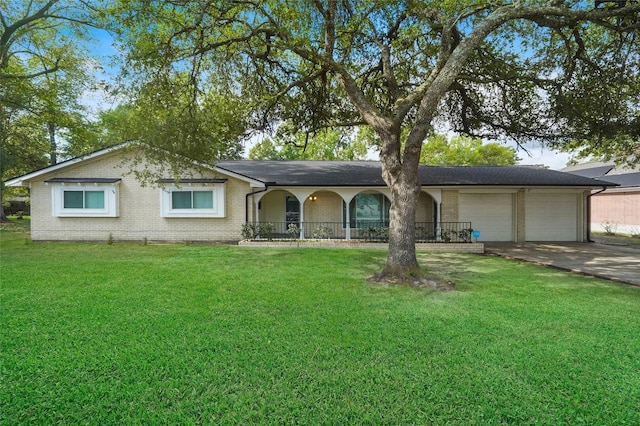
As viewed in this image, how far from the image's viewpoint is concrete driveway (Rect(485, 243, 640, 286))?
830cm

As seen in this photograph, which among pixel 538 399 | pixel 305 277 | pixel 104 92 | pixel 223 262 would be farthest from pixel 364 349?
pixel 104 92

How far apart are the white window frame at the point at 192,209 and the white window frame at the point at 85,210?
197 centimetres

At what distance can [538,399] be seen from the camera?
2855 mm

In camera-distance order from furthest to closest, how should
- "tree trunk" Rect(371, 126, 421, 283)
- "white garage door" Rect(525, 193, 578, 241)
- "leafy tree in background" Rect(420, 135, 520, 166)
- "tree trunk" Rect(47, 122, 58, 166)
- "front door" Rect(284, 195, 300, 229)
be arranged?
"leafy tree in background" Rect(420, 135, 520, 166)
"tree trunk" Rect(47, 122, 58, 166)
"front door" Rect(284, 195, 300, 229)
"white garage door" Rect(525, 193, 578, 241)
"tree trunk" Rect(371, 126, 421, 283)

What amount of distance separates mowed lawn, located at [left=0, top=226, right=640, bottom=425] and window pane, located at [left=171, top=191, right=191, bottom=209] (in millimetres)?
6967

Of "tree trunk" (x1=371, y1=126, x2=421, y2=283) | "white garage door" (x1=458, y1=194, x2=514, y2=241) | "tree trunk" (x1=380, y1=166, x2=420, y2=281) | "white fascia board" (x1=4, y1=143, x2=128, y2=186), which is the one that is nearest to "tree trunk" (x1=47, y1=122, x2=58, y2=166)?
"white fascia board" (x1=4, y1=143, x2=128, y2=186)

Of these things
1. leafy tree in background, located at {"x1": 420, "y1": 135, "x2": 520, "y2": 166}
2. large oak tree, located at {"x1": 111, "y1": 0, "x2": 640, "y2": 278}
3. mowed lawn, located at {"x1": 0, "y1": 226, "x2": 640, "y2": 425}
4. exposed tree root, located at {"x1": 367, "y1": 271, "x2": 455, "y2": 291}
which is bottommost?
mowed lawn, located at {"x1": 0, "y1": 226, "x2": 640, "y2": 425}

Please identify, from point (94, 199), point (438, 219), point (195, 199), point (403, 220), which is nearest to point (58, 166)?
point (94, 199)

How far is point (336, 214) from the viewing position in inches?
622

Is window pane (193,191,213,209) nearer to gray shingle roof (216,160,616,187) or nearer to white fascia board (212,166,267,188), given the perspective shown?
white fascia board (212,166,267,188)

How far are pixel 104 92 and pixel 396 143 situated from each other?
8.22 m

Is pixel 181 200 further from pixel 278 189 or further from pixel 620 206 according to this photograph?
pixel 620 206

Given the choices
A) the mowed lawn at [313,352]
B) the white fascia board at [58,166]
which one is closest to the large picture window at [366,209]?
the mowed lawn at [313,352]

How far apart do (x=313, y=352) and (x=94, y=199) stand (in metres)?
14.2
